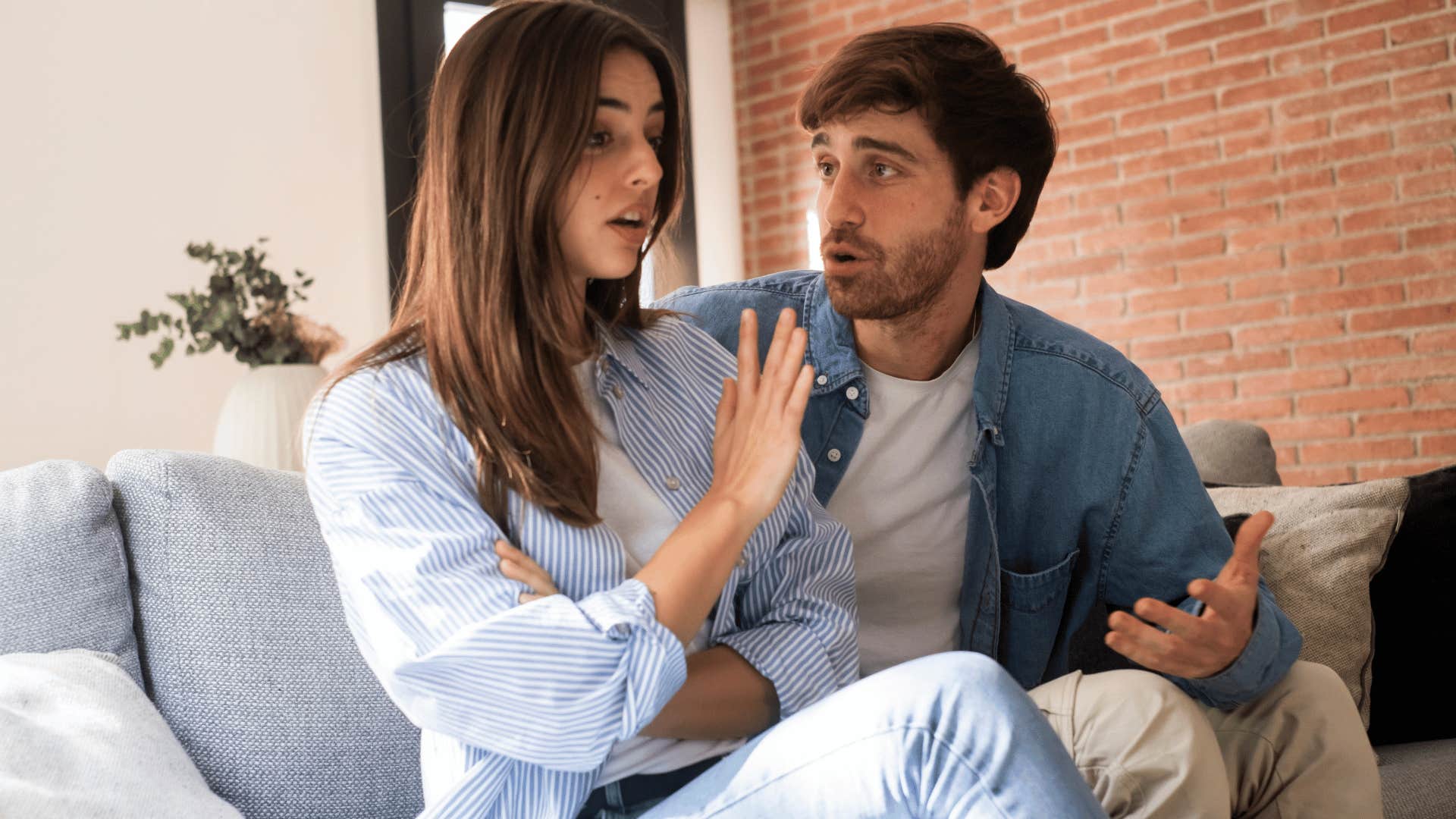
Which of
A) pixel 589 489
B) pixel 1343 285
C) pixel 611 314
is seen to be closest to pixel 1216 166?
pixel 1343 285

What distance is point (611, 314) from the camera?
1.50 metres

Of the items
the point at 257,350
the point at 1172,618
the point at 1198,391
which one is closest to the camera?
the point at 1172,618

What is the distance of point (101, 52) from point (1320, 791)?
10.1ft

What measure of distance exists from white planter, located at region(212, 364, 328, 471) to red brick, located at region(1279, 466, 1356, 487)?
2727mm

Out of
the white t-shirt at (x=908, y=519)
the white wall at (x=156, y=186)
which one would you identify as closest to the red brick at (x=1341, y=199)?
the white t-shirt at (x=908, y=519)

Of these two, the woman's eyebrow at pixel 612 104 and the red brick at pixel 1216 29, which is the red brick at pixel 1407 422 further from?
the woman's eyebrow at pixel 612 104

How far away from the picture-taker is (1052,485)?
1740 millimetres

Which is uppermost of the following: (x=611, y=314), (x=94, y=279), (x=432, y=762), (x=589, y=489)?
(x=94, y=279)

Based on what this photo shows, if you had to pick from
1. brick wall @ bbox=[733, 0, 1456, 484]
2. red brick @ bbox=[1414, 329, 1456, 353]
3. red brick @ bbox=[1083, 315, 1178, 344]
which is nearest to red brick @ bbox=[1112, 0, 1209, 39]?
brick wall @ bbox=[733, 0, 1456, 484]

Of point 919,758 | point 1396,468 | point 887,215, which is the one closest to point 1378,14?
point 1396,468

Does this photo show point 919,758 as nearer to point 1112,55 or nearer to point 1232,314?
point 1232,314

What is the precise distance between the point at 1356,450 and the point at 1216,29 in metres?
1.30

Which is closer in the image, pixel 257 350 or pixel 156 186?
pixel 257 350

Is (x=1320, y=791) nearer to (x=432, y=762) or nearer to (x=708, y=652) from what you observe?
(x=708, y=652)
